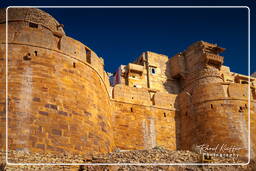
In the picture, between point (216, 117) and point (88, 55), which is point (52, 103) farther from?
point (216, 117)

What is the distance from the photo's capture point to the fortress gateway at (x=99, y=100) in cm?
1627

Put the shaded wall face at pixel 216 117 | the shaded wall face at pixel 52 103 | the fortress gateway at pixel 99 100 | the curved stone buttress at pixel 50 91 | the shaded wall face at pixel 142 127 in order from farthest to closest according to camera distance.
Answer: the shaded wall face at pixel 216 117 → the shaded wall face at pixel 142 127 → the fortress gateway at pixel 99 100 → the curved stone buttress at pixel 50 91 → the shaded wall face at pixel 52 103

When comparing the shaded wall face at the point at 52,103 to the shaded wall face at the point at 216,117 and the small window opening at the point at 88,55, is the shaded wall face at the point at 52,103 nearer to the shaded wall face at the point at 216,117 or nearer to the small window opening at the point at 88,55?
the small window opening at the point at 88,55

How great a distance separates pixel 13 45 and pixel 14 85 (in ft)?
6.41

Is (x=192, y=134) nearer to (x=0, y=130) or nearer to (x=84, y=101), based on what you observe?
(x=84, y=101)

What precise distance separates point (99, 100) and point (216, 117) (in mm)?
6450

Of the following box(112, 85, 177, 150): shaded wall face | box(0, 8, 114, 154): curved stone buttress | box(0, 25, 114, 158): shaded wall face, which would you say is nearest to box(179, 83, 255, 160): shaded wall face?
box(112, 85, 177, 150): shaded wall face

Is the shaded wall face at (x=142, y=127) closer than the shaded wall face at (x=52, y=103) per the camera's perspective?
No

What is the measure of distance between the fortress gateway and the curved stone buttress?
0.03 metres

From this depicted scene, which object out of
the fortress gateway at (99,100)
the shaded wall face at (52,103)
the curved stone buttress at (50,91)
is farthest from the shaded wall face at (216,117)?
the shaded wall face at (52,103)

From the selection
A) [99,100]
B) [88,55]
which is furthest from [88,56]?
[99,100]

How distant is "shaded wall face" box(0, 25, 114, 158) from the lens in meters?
15.7

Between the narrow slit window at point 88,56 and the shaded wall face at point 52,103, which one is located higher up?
the narrow slit window at point 88,56

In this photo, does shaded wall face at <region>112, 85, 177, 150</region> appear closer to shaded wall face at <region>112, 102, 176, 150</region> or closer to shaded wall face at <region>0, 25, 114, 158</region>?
shaded wall face at <region>112, 102, 176, 150</region>
